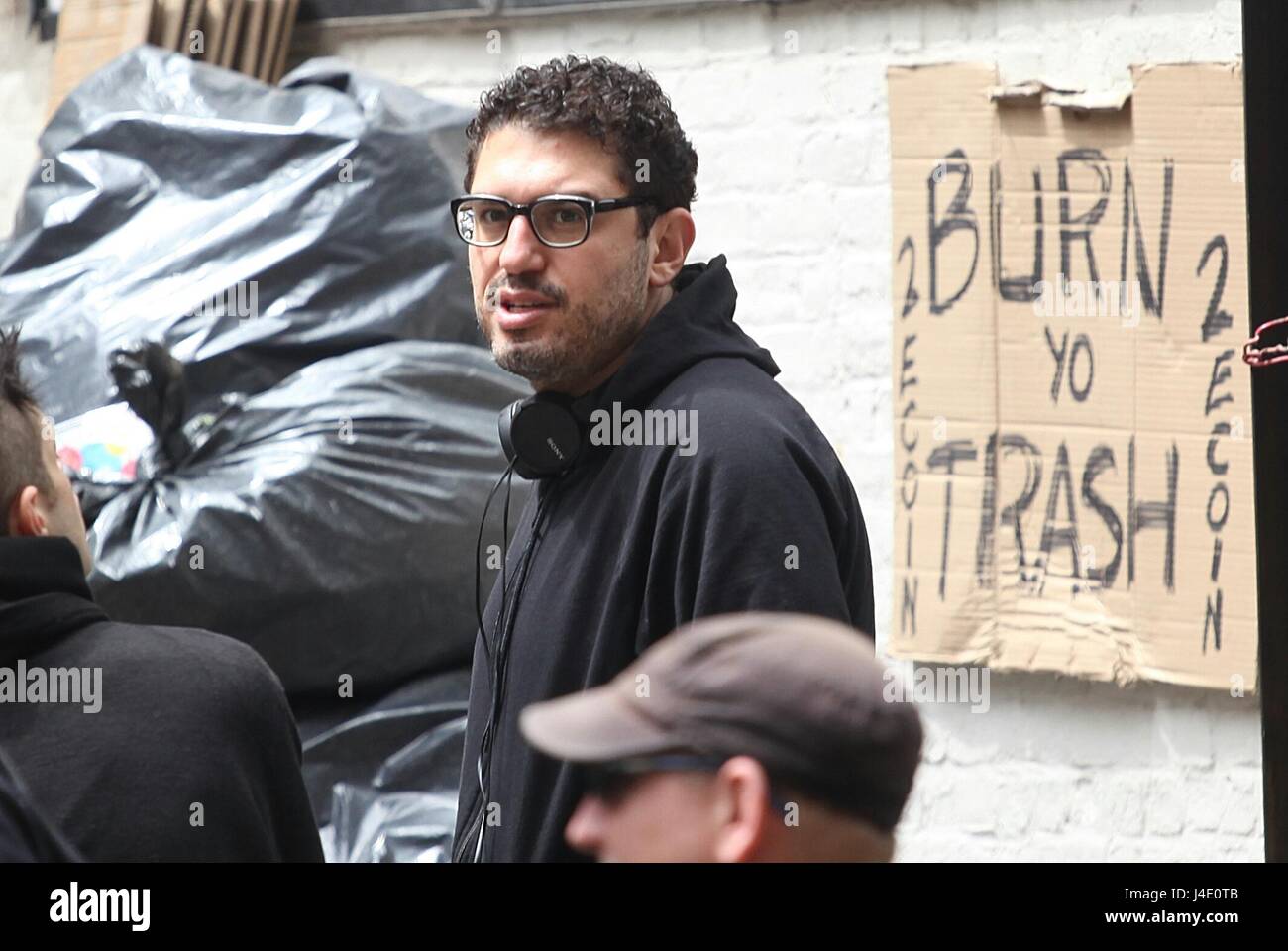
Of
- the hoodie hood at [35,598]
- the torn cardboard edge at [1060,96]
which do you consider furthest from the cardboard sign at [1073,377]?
the hoodie hood at [35,598]

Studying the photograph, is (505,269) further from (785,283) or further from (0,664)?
(785,283)

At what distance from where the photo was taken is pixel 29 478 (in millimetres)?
1768

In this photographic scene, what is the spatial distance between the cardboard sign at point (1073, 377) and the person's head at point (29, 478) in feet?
5.25

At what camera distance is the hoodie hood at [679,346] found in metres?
1.62

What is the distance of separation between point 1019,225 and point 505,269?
144cm

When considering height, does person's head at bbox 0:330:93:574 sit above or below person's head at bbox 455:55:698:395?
below

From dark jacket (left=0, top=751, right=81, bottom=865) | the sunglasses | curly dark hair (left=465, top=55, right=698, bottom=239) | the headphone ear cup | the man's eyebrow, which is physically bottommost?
dark jacket (left=0, top=751, right=81, bottom=865)

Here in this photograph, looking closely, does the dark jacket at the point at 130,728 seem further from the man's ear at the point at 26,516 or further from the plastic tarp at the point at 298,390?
the plastic tarp at the point at 298,390

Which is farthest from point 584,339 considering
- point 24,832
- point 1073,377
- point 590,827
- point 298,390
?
point 1073,377

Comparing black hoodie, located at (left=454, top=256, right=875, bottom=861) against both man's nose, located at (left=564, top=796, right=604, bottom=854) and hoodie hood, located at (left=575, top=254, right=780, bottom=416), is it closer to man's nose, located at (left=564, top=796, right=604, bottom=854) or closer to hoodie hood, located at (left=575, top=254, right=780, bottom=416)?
hoodie hood, located at (left=575, top=254, right=780, bottom=416)

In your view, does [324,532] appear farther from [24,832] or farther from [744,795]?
[744,795]

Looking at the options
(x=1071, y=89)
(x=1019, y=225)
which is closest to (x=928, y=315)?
(x=1019, y=225)

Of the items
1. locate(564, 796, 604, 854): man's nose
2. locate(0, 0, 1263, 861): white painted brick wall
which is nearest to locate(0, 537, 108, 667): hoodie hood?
locate(564, 796, 604, 854): man's nose

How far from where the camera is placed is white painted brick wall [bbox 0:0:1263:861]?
9.20ft
